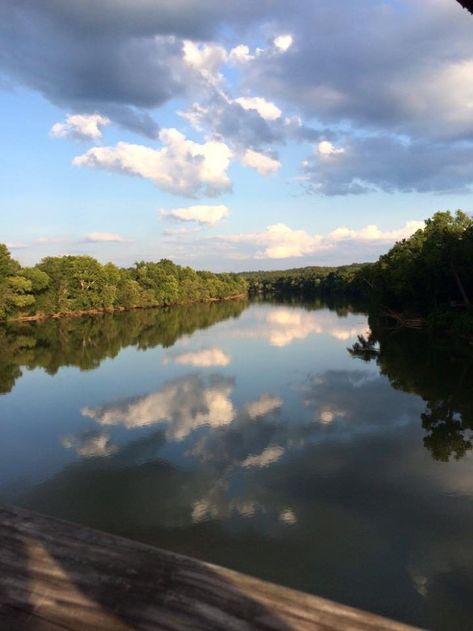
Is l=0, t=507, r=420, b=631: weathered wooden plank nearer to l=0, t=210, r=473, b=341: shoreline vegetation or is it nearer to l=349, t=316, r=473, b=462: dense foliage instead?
l=349, t=316, r=473, b=462: dense foliage

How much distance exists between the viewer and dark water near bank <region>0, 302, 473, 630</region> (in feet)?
32.7

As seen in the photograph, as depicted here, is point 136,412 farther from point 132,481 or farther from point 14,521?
point 14,521

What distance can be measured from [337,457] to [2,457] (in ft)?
40.7

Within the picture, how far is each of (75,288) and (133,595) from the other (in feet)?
310

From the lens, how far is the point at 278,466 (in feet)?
50.5

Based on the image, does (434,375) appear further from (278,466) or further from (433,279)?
(433,279)

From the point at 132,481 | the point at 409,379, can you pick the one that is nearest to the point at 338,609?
the point at 132,481

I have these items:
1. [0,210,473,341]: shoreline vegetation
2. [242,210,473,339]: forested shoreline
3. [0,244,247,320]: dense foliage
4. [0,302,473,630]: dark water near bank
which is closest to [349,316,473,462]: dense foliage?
[0,302,473,630]: dark water near bank

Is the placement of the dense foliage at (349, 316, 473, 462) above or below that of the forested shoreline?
below

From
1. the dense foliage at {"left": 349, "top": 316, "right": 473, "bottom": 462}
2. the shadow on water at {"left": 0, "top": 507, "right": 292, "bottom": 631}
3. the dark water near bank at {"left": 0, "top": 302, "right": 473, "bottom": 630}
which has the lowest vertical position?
the dark water near bank at {"left": 0, "top": 302, "right": 473, "bottom": 630}

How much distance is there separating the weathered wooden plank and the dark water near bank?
8.04m

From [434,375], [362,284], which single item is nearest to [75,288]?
[362,284]

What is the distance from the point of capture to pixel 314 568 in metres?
9.77

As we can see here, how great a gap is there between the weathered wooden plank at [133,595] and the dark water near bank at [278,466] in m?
8.04
